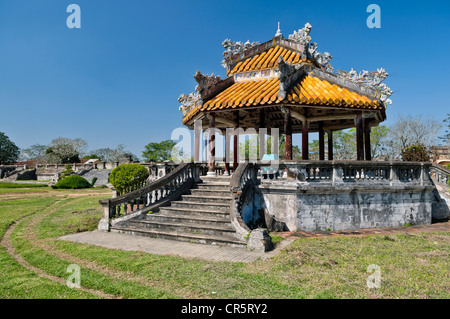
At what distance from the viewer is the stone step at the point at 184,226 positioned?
27.7 feet

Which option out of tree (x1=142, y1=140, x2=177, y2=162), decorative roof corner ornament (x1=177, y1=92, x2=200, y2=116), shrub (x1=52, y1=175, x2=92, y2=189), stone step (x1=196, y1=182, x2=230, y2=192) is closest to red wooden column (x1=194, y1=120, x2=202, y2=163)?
decorative roof corner ornament (x1=177, y1=92, x2=200, y2=116)

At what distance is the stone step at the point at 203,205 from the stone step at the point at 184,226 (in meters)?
1.02

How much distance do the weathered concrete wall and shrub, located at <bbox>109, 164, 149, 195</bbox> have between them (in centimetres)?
646

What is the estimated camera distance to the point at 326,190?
10141 millimetres

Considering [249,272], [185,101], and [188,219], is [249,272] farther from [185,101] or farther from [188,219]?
[185,101]

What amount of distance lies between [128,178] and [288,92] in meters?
8.78

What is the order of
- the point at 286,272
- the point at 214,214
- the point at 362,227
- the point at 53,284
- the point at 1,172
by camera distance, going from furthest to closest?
the point at 1,172 → the point at 362,227 → the point at 214,214 → the point at 286,272 → the point at 53,284

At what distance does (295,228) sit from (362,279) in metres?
4.62

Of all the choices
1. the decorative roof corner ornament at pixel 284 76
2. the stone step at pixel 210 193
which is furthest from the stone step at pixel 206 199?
the decorative roof corner ornament at pixel 284 76

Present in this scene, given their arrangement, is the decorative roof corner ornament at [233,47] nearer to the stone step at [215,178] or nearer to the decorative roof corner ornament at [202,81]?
the decorative roof corner ornament at [202,81]

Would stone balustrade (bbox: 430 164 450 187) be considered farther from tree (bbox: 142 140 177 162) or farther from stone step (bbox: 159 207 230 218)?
tree (bbox: 142 140 177 162)

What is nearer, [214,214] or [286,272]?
[286,272]
